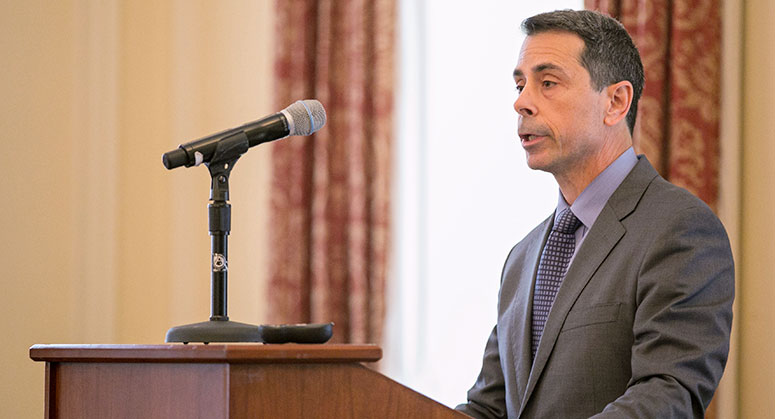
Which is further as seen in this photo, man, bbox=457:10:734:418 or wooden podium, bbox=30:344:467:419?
man, bbox=457:10:734:418

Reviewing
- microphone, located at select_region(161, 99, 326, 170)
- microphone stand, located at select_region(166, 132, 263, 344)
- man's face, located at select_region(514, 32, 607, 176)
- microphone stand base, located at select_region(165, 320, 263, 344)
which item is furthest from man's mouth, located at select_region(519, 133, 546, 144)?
microphone stand base, located at select_region(165, 320, 263, 344)

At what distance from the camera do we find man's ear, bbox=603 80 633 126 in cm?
214

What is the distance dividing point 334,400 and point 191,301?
2.81 meters

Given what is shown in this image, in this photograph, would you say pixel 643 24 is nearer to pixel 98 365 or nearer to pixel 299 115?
pixel 299 115

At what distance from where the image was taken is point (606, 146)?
2.12 metres

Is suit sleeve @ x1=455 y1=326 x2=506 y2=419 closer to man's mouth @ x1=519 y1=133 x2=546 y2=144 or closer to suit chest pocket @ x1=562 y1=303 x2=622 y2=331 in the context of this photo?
suit chest pocket @ x1=562 y1=303 x2=622 y2=331

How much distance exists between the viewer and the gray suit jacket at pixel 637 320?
66.6 inches

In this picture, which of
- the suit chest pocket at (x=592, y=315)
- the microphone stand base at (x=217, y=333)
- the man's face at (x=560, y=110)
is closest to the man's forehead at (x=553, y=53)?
the man's face at (x=560, y=110)

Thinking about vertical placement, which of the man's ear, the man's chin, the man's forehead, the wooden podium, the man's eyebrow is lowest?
the wooden podium

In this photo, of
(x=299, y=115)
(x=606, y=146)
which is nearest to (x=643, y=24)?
(x=606, y=146)

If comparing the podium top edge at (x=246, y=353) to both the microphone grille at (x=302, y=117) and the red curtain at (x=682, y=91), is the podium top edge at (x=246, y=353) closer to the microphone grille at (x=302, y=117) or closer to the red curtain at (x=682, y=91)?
the microphone grille at (x=302, y=117)

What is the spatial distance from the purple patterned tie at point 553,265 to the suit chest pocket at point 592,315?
15 cm

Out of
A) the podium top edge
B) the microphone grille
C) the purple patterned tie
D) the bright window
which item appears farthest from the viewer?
the bright window

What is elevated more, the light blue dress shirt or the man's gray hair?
the man's gray hair
